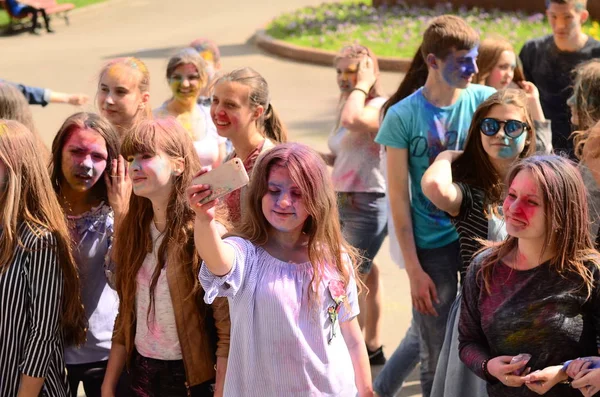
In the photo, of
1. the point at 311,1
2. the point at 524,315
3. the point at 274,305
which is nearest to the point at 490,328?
the point at 524,315

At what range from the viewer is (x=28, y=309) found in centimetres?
355

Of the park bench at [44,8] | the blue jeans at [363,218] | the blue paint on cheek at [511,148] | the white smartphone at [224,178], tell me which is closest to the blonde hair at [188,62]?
the blue jeans at [363,218]

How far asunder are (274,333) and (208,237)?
42 centimetres

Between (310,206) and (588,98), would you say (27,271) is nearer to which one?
(310,206)

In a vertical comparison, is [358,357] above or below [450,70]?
below

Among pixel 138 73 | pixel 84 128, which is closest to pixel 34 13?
pixel 138 73

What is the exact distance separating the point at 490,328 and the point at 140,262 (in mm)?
1260

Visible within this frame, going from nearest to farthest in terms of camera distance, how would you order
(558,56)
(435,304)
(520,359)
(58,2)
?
(520,359) → (435,304) → (558,56) → (58,2)

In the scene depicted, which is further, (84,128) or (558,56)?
(558,56)

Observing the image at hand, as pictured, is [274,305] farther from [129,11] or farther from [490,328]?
[129,11]

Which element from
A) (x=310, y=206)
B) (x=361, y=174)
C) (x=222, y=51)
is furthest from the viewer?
(x=222, y=51)

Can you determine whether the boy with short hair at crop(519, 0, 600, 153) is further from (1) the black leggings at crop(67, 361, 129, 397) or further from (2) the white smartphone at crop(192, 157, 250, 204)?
(2) the white smartphone at crop(192, 157, 250, 204)

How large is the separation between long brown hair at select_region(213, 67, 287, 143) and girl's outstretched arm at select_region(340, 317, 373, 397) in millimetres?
1347

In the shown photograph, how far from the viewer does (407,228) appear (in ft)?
14.2
